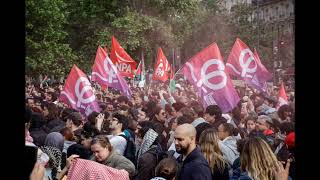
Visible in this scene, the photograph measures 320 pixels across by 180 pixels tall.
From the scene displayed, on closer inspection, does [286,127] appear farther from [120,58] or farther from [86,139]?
[120,58]

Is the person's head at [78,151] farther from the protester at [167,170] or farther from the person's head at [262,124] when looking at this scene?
the person's head at [262,124]

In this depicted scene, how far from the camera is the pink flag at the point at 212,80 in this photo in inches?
339

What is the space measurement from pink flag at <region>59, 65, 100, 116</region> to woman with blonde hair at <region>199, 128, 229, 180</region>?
5.54 metres

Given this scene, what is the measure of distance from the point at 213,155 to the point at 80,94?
6101 millimetres

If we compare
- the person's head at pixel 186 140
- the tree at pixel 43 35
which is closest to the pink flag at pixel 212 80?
the person's head at pixel 186 140

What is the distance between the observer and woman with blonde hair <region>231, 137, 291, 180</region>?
3967 millimetres

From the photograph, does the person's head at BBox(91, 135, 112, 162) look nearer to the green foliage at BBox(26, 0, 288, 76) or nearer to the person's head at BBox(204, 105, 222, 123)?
the person's head at BBox(204, 105, 222, 123)

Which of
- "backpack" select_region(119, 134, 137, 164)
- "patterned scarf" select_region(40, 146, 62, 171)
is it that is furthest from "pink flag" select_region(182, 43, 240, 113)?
"patterned scarf" select_region(40, 146, 62, 171)

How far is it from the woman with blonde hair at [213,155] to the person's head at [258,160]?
21.6 inches

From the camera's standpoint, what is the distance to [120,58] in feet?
53.8

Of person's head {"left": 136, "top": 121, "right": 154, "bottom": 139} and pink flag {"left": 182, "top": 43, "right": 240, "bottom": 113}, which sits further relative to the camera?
pink flag {"left": 182, "top": 43, "right": 240, "bottom": 113}

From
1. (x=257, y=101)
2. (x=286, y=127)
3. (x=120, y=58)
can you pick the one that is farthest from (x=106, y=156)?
(x=120, y=58)
